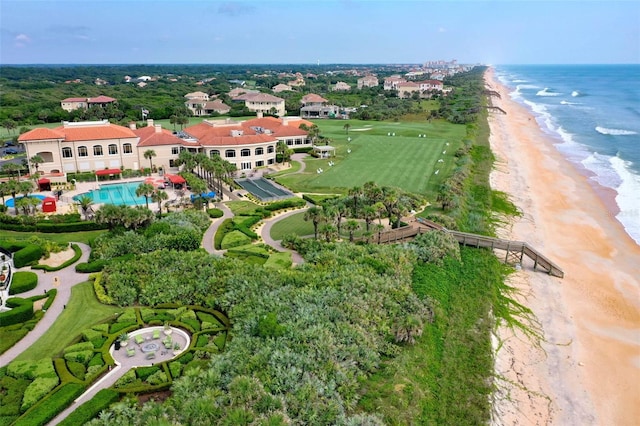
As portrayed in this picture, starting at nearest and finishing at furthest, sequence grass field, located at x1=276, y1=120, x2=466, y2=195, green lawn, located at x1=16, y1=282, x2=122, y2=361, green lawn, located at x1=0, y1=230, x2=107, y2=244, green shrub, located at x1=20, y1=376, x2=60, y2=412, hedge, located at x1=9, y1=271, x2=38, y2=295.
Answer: green shrub, located at x1=20, y1=376, x2=60, y2=412 < green lawn, located at x1=16, y1=282, x2=122, y2=361 < hedge, located at x1=9, y1=271, x2=38, y2=295 < green lawn, located at x1=0, y1=230, x2=107, y2=244 < grass field, located at x1=276, y1=120, x2=466, y2=195

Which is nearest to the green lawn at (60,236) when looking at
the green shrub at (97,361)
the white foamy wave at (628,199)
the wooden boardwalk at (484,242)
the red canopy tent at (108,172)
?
the green shrub at (97,361)

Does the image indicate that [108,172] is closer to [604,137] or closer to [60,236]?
[60,236]

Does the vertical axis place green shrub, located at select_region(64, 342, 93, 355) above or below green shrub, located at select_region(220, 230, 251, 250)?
below

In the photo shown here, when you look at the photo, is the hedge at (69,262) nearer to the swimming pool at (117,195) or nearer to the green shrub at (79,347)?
the green shrub at (79,347)

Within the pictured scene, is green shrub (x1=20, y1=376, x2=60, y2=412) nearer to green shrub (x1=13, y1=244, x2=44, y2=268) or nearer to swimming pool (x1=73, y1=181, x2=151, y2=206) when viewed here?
green shrub (x1=13, y1=244, x2=44, y2=268)

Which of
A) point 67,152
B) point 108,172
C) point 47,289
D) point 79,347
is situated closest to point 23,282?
point 47,289

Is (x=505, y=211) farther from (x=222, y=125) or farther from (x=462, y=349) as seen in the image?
(x=222, y=125)

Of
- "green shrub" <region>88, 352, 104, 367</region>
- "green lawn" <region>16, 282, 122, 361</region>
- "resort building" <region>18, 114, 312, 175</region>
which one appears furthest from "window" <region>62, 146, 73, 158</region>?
"green shrub" <region>88, 352, 104, 367</region>

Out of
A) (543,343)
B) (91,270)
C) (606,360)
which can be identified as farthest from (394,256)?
(91,270)
